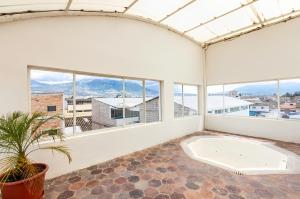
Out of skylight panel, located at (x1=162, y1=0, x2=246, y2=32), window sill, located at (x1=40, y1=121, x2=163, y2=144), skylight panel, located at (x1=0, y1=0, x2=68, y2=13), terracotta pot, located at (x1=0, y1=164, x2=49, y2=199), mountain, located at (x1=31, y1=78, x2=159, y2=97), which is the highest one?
skylight panel, located at (x1=162, y1=0, x2=246, y2=32)

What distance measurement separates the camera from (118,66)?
13.0 feet

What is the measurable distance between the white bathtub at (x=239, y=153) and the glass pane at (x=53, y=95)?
288 centimetres

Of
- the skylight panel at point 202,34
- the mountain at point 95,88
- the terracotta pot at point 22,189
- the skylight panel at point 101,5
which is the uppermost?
the skylight panel at point 202,34

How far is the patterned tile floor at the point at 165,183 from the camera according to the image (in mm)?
2488

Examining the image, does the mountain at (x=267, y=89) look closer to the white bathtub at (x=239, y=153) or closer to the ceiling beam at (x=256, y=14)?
the white bathtub at (x=239, y=153)

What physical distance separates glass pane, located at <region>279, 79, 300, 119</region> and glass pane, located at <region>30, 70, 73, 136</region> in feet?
18.6

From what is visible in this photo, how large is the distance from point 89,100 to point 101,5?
192cm

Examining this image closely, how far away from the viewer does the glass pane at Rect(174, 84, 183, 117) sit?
18.5ft

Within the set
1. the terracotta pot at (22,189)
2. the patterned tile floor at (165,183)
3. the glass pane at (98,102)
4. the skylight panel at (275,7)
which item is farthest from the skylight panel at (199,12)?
the terracotta pot at (22,189)

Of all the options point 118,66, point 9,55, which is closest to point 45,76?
point 9,55

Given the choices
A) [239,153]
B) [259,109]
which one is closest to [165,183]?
[239,153]

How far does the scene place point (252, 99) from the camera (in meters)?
5.68

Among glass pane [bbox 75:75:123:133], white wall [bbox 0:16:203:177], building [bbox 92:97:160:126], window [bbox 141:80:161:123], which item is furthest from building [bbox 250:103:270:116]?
glass pane [bbox 75:75:123:133]

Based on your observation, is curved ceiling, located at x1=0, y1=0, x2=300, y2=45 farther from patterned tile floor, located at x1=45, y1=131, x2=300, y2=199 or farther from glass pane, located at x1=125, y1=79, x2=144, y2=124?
patterned tile floor, located at x1=45, y1=131, x2=300, y2=199
